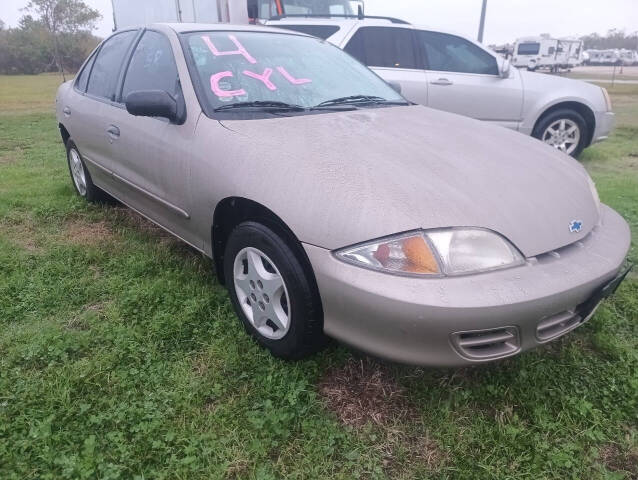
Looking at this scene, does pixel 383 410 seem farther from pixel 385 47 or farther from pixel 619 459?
pixel 385 47

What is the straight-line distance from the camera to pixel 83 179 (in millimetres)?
4215

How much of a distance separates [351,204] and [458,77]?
182 inches

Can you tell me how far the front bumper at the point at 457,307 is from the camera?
1596 mm

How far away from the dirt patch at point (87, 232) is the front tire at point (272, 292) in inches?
66.4

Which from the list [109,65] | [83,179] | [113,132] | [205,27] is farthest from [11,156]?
[205,27]

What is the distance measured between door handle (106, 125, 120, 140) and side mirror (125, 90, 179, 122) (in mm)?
734

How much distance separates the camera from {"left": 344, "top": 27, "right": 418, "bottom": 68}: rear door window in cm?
574

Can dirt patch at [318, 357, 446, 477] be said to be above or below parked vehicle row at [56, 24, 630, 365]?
below

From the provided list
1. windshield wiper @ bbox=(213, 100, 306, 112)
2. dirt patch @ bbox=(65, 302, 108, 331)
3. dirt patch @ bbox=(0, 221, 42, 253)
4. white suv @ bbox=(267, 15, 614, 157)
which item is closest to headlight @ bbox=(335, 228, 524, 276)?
windshield wiper @ bbox=(213, 100, 306, 112)

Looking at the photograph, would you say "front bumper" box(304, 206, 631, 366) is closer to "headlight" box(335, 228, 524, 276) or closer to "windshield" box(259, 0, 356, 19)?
"headlight" box(335, 228, 524, 276)

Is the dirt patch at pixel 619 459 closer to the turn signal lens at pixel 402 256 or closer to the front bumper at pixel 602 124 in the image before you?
the turn signal lens at pixel 402 256

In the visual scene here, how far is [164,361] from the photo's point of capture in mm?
2217

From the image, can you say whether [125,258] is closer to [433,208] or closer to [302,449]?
[302,449]

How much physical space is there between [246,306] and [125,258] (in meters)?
1.36
